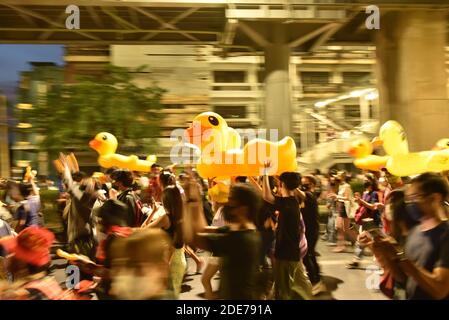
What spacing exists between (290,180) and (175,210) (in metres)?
1.24

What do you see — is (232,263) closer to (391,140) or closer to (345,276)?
(391,140)

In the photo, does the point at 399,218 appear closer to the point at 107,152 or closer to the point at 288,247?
the point at 288,247

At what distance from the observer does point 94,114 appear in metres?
18.9

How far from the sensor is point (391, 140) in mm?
6383

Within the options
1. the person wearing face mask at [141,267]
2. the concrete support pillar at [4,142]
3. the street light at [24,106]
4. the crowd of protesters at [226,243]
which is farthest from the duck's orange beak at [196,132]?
the concrete support pillar at [4,142]

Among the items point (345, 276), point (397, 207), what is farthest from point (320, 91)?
point (397, 207)

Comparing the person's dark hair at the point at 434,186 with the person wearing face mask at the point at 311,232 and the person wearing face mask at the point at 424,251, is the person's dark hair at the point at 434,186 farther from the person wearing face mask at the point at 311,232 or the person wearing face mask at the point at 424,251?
the person wearing face mask at the point at 311,232

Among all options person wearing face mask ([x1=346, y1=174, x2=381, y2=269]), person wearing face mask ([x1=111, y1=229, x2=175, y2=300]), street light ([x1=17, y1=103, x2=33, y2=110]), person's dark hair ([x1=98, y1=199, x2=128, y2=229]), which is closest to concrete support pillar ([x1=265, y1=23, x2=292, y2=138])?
person wearing face mask ([x1=346, y1=174, x2=381, y2=269])

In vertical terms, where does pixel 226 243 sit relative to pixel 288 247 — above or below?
above

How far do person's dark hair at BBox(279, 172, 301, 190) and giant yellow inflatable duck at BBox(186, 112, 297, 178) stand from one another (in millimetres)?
426

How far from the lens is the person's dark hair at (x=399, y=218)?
3682mm

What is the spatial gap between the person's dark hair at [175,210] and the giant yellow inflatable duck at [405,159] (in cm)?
310

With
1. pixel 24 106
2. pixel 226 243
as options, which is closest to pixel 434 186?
pixel 226 243
